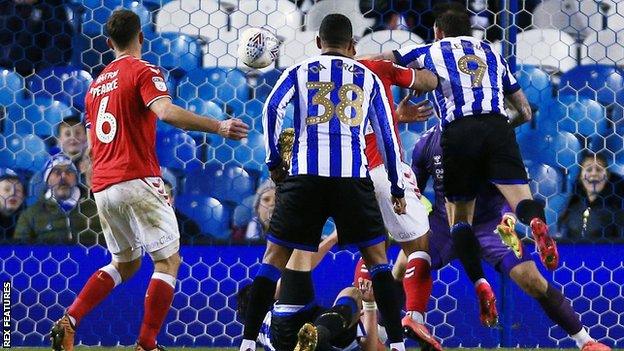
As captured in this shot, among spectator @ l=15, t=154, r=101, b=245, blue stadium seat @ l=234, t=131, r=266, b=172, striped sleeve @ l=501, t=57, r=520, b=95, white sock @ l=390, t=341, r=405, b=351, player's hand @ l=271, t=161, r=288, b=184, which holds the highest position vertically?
striped sleeve @ l=501, t=57, r=520, b=95

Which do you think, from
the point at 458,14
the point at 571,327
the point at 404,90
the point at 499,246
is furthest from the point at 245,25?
the point at 571,327

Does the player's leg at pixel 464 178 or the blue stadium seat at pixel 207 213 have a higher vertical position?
the player's leg at pixel 464 178

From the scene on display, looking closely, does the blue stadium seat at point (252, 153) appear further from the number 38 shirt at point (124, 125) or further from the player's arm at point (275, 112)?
the player's arm at point (275, 112)

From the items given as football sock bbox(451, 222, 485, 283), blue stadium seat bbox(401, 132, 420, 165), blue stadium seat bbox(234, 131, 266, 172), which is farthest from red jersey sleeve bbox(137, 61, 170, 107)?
blue stadium seat bbox(401, 132, 420, 165)

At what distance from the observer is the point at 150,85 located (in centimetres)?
585

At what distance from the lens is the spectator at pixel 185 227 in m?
7.45

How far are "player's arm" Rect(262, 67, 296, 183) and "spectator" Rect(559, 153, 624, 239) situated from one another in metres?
2.51

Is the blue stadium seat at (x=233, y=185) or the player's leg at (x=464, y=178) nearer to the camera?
the player's leg at (x=464, y=178)

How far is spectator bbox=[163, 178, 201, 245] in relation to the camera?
7.45 meters

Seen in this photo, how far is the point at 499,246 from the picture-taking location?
636 cm

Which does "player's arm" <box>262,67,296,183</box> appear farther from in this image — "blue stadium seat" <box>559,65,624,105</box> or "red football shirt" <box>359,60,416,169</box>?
"blue stadium seat" <box>559,65,624,105</box>

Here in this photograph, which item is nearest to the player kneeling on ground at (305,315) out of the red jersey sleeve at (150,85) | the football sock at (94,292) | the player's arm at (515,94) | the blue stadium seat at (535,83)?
the football sock at (94,292)

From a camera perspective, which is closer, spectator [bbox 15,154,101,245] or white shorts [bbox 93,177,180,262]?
white shorts [bbox 93,177,180,262]

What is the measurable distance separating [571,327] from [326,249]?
136cm
